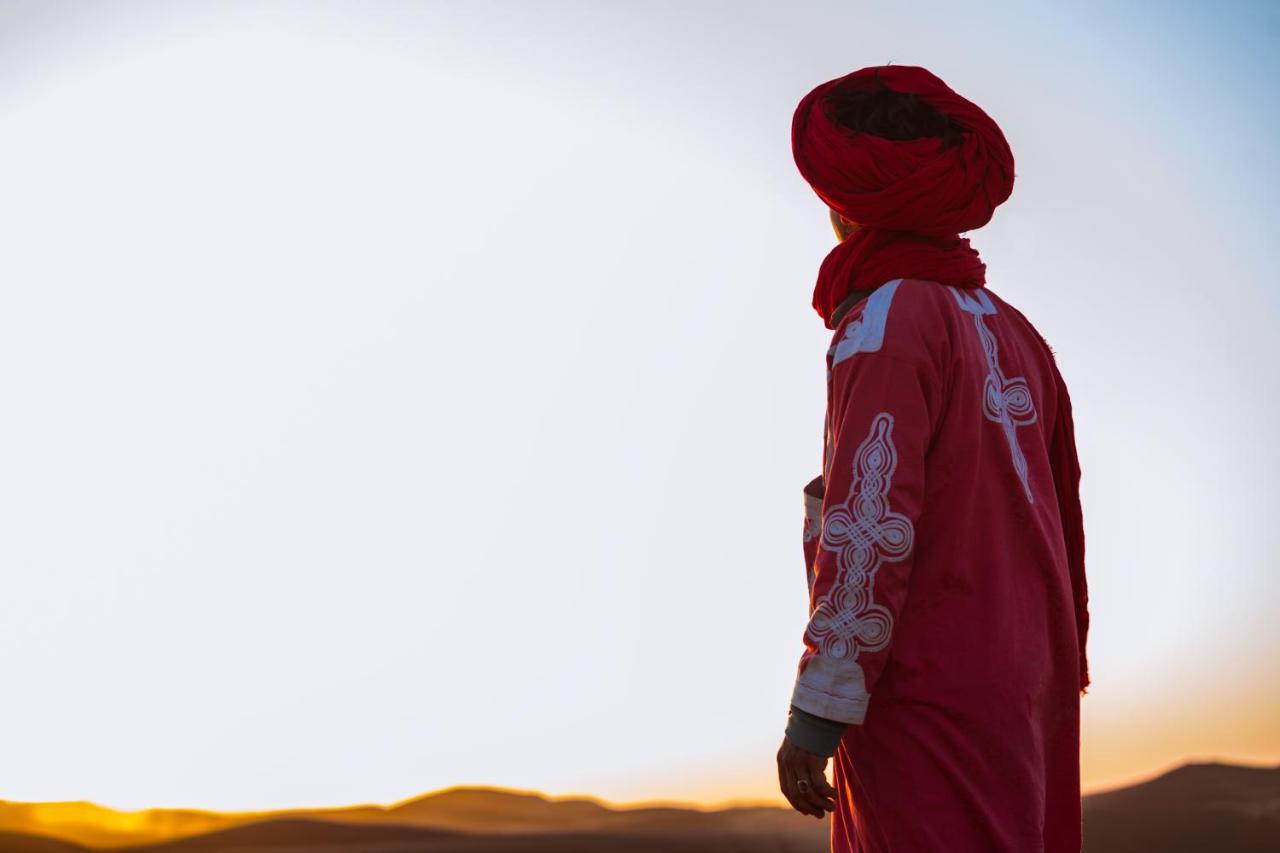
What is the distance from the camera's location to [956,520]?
67.2 inches

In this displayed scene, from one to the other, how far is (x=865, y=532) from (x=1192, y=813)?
445cm

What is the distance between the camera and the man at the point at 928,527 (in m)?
1.63

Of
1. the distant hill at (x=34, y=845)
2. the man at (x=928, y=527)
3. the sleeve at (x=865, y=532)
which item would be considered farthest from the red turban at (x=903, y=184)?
the distant hill at (x=34, y=845)

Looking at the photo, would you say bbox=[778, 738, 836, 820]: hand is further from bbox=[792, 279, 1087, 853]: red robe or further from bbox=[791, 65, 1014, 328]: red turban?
bbox=[791, 65, 1014, 328]: red turban

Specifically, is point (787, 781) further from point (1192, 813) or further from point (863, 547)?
point (1192, 813)

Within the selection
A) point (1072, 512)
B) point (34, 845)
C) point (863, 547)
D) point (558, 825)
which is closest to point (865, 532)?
point (863, 547)

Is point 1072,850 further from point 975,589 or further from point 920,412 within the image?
point 920,412

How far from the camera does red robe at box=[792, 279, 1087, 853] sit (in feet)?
5.34

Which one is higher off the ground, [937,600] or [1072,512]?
[1072,512]

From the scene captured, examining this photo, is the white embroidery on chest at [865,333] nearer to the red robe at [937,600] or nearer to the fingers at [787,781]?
the red robe at [937,600]

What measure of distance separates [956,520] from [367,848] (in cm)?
418

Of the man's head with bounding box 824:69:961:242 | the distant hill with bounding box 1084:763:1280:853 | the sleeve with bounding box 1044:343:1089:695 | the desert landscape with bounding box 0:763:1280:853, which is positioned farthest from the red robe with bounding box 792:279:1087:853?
the distant hill with bounding box 1084:763:1280:853

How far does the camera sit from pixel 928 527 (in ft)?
5.63

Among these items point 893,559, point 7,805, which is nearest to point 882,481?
point 893,559
